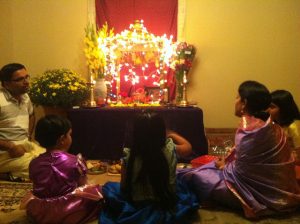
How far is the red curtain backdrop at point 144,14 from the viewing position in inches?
174

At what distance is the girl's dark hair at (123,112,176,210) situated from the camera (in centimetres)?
202

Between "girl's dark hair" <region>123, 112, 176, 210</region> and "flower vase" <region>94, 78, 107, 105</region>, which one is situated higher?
"flower vase" <region>94, 78, 107, 105</region>

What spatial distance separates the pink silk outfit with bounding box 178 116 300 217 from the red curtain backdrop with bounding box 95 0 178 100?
234 centimetres

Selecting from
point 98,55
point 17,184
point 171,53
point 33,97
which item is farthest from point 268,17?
point 17,184

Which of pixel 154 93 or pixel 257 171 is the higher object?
pixel 154 93

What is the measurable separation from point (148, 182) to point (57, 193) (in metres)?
0.59

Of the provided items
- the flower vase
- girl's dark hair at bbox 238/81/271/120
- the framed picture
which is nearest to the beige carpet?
girl's dark hair at bbox 238/81/271/120

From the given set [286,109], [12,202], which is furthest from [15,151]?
[286,109]

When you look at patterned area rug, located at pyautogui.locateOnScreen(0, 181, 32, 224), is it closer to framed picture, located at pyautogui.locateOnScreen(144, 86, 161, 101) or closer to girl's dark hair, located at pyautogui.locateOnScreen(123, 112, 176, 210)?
girl's dark hair, located at pyautogui.locateOnScreen(123, 112, 176, 210)

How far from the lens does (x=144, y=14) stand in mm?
4434

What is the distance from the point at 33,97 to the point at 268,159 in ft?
9.13

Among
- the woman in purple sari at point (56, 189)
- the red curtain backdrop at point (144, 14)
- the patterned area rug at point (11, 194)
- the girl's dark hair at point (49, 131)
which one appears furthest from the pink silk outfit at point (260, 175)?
the red curtain backdrop at point (144, 14)

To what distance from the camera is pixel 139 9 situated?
4.43m

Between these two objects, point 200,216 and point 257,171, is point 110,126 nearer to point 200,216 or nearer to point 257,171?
point 200,216
